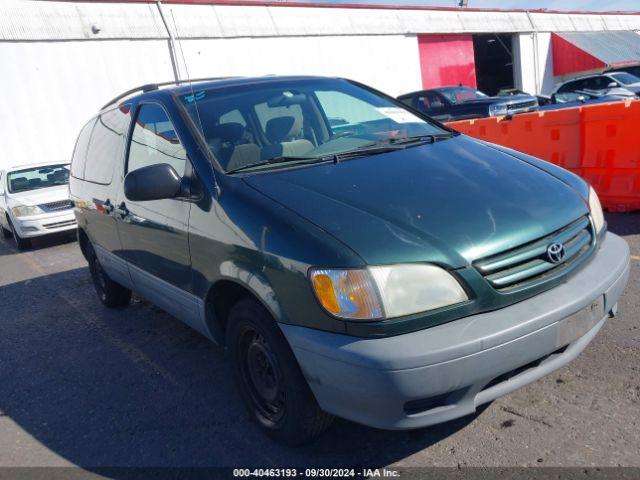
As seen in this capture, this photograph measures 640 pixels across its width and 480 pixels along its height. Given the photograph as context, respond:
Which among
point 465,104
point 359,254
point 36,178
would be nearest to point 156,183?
point 359,254

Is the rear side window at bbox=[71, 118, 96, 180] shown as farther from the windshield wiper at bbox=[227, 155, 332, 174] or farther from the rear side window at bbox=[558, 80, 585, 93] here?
the rear side window at bbox=[558, 80, 585, 93]

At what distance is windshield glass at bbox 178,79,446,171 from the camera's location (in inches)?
133

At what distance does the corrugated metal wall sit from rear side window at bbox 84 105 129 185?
1376cm

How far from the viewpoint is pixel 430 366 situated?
228cm

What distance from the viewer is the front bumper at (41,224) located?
9969mm

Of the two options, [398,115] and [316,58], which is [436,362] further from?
[316,58]

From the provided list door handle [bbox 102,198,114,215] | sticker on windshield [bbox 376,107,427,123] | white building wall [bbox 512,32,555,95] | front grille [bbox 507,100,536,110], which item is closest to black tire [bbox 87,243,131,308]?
door handle [bbox 102,198,114,215]

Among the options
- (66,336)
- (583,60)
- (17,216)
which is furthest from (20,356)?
(583,60)

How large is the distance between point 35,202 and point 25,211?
0.22 meters

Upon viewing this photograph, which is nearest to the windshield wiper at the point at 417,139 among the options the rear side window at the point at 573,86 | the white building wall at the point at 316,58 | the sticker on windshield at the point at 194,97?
the sticker on windshield at the point at 194,97

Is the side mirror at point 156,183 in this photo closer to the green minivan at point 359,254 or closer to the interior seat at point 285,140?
the green minivan at point 359,254

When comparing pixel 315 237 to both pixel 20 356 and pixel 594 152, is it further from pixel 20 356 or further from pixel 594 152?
pixel 594 152

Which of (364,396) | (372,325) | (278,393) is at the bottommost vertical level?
(278,393)

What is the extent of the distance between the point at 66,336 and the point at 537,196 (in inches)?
162
